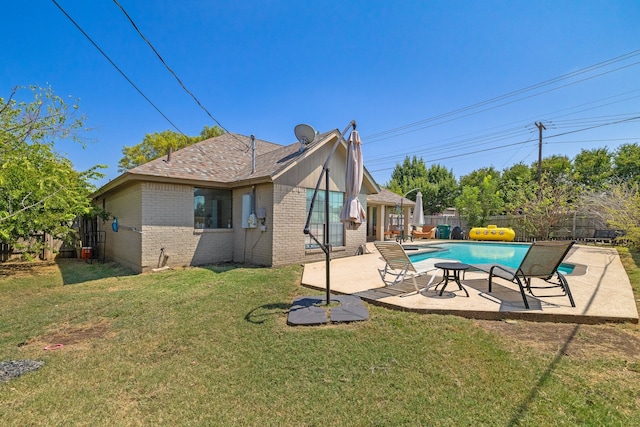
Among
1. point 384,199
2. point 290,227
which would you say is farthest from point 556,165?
point 290,227

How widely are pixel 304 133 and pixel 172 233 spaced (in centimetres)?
571

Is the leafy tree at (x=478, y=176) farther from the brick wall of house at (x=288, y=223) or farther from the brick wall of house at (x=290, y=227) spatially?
the brick wall of house at (x=288, y=223)

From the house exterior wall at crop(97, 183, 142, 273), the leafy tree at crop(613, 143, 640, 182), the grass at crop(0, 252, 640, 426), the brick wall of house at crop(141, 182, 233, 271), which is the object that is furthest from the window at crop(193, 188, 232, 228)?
the leafy tree at crop(613, 143, 640, 182)

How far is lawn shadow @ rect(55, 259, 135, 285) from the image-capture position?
9010 millimetres

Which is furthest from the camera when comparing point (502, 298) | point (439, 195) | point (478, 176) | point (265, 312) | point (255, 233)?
point (478, 176)

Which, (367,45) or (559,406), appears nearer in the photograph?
(559,406)

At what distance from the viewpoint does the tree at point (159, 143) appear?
101 feet

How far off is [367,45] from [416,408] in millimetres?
13599

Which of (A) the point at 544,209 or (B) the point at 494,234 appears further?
(B) the point at 494,234

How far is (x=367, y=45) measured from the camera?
1277cm

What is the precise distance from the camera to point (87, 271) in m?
10.3

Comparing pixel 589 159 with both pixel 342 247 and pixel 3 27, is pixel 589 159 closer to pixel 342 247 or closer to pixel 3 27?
pixel 342 247

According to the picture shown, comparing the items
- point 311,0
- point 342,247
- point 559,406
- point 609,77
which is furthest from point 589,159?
point 559,406

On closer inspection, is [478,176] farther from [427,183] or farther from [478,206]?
[478,206]
